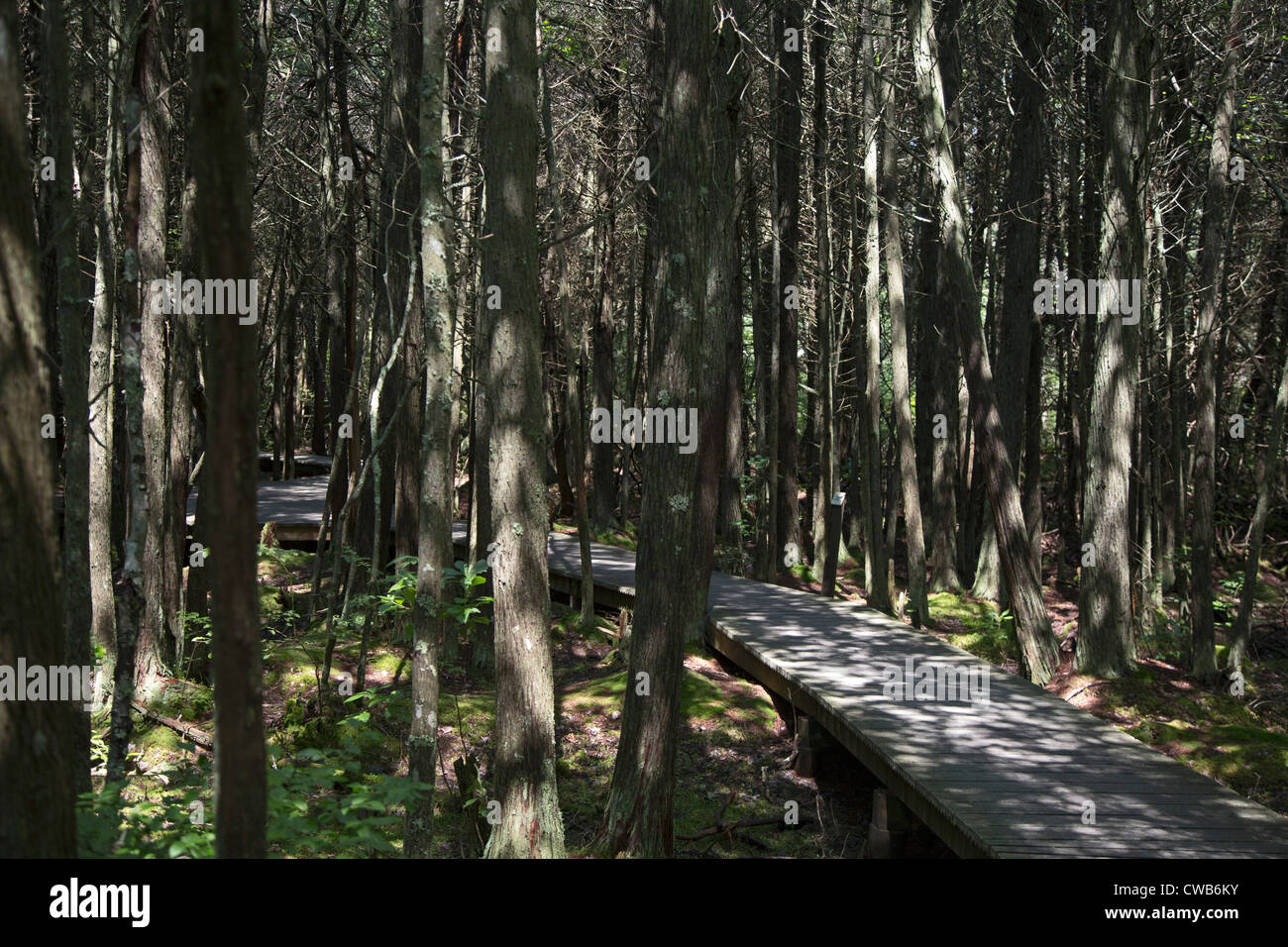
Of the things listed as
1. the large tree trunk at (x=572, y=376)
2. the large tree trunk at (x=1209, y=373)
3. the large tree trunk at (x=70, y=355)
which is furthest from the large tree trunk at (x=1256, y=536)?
the large tree trunk at (x=70, y=355)

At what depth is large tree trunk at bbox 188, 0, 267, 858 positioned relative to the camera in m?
2.77

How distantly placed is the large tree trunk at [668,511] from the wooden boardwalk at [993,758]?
177 cm

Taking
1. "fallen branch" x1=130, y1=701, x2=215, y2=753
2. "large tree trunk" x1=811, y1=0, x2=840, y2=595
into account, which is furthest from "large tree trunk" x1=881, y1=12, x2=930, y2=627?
"fallen branch" x1=130, y1=701, x2=215, y2=753

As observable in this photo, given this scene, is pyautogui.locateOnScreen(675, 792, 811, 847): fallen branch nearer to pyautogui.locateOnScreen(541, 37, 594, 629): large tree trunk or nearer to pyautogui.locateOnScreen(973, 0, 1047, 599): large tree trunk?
pyautogui.locateOnScreen(541, 37, 594, 629): large tree trunk

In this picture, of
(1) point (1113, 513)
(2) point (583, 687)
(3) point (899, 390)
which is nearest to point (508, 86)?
(2) point (583, 687)

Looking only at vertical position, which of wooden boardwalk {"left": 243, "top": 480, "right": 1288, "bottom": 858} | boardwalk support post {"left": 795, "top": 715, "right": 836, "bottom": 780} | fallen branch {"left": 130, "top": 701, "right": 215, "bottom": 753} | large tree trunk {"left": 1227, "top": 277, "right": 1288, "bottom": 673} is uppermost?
large tree trunk {"left": 1227, "top": 277, "right": 1288, "bottom": 673}

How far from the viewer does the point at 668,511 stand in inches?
283

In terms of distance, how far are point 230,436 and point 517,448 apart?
3.75 m

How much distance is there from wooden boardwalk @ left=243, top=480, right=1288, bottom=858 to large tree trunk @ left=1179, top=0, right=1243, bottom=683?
10.2 feet

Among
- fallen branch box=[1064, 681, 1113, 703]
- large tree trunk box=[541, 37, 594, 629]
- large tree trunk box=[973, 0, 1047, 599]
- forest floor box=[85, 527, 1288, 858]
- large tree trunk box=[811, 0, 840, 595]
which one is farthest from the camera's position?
large tree trunk box=[973, 0, 1047, 599]

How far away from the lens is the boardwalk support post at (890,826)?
769 cm

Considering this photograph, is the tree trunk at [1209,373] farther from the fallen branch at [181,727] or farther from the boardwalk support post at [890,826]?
the fallen branch at [181,727]

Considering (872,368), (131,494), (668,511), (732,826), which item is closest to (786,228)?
(872,368)
